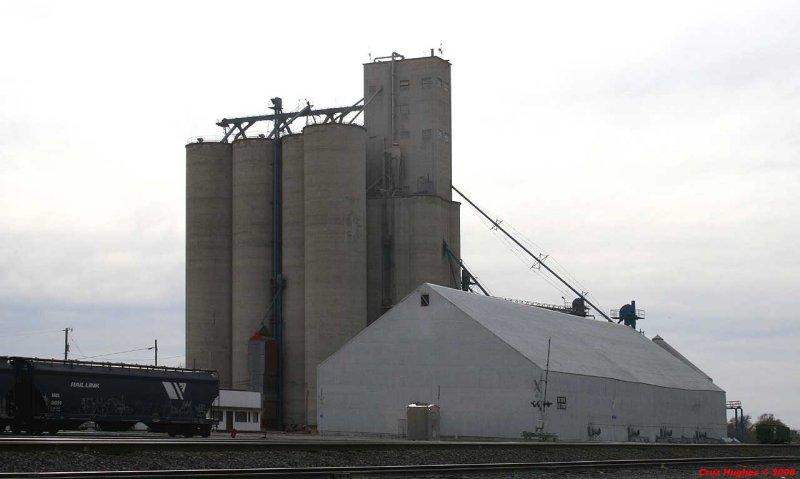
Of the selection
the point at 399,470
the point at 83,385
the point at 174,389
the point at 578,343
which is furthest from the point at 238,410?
the point at 399,470

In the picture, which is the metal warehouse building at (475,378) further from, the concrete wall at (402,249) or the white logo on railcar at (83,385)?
the white logo on railcar at (83,385)

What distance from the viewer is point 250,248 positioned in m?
88.1

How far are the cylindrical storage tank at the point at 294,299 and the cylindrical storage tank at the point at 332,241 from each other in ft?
6.14

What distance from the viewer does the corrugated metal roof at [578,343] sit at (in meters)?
66.2

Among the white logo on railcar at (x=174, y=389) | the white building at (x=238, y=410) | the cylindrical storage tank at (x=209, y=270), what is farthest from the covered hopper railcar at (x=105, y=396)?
the cylindrical storage tank at (x=209, y=270)

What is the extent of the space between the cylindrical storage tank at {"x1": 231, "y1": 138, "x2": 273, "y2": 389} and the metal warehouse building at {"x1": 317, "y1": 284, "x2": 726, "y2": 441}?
62.5 feet

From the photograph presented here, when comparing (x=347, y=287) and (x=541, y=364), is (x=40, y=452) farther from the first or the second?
(x=347, y=287)

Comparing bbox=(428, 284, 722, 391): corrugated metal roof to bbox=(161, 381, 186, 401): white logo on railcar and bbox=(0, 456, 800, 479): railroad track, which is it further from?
bbox=(0, 456, 800, 479): railroad track

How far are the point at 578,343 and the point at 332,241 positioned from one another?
767 inches

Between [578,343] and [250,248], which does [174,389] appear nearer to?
[578,343]

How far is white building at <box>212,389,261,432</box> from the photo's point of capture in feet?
250

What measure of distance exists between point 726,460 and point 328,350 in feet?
151

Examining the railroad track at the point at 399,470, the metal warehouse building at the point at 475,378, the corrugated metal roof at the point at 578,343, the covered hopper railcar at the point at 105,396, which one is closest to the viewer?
the railroad track at the point at 399,470

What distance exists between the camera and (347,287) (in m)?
82.9
